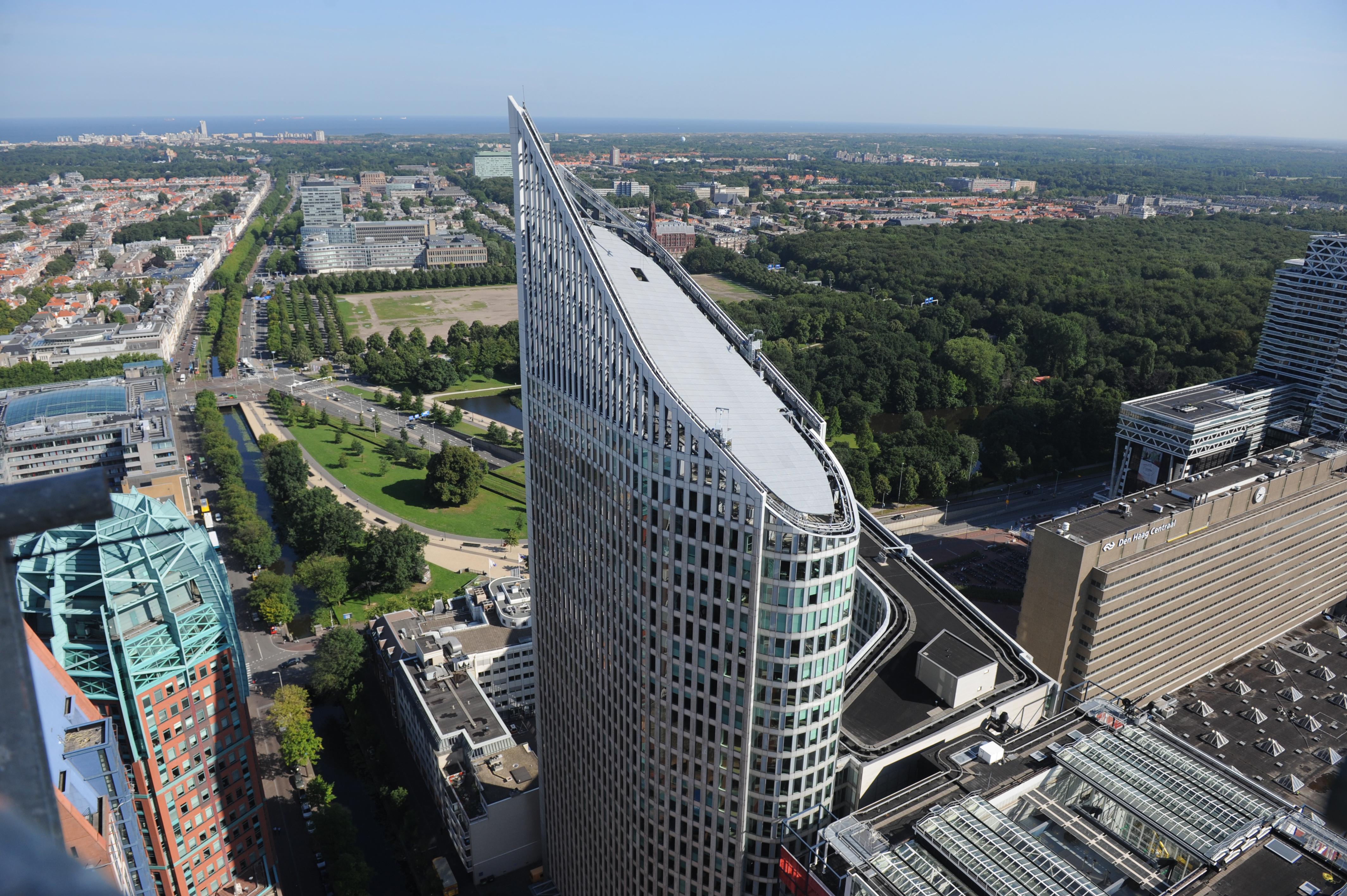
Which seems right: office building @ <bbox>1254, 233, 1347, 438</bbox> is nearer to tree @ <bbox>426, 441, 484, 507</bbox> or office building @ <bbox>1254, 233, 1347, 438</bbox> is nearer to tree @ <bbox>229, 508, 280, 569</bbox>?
tree @ <bbox>426, 441, 484, 507</bbox>

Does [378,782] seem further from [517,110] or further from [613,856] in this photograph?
[517,110]

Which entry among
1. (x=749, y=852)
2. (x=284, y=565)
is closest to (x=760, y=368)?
(x=749, y=852)

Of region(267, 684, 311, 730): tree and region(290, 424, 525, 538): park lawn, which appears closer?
region(267, 684, 311, 730): tree

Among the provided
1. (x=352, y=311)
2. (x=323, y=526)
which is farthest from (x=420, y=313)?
(x=323, y=526)

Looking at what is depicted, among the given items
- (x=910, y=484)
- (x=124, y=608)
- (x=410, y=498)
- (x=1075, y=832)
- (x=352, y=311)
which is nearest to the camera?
(x=1075, y=832)

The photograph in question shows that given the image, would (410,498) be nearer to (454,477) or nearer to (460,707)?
(454,477)

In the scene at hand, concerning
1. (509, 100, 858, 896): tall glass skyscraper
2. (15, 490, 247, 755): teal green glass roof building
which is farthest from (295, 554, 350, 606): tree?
(509, 100, 858, 896): tall glass skyscraper
